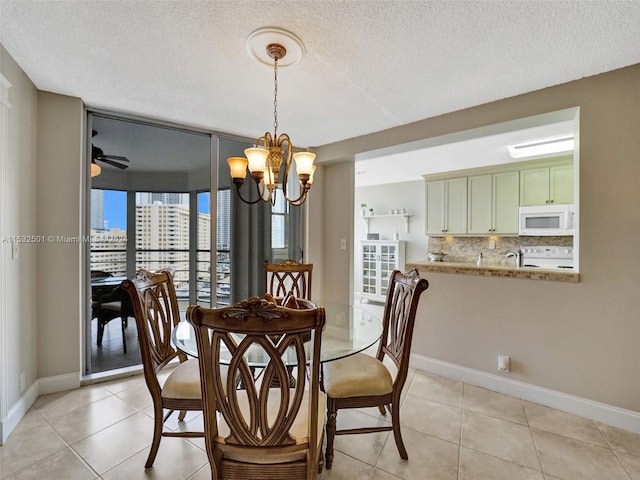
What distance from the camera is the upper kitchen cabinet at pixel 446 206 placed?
5.12 m

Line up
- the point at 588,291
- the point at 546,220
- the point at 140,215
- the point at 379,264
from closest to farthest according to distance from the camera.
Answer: the point at 588,291, the point at 140,215, the point at 546,220, the point at 379,264

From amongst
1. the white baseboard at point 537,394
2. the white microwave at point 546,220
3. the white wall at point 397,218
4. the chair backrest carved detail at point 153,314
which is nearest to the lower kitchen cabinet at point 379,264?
the white wall at point 397,218

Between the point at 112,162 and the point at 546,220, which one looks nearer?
the point at 112,162

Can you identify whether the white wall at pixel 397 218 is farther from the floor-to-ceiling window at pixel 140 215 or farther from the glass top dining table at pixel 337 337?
the floor-to-ceiling window at pixel 140 215

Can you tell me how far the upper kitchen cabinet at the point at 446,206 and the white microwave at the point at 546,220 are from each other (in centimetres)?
86

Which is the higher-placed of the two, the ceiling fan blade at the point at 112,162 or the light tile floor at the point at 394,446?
the ceiling fan blade at the point at 112,162

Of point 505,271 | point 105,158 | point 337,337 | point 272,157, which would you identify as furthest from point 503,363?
point 105,158

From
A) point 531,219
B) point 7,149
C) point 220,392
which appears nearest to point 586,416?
point 220,392

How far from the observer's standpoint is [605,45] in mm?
1758

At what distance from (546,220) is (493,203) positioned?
0.76 metres

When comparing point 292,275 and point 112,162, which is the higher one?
point 112,162

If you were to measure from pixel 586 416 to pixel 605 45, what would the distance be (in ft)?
7.95

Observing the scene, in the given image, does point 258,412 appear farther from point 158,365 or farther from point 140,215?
point 140,215

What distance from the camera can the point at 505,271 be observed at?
8.36ft
